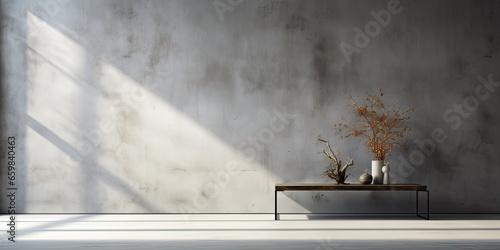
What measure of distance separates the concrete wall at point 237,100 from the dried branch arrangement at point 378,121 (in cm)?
12

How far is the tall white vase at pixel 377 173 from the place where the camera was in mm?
6633

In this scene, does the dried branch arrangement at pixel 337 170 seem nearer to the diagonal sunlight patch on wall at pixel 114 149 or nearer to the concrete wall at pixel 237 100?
the concrete wall at pixel 237 100

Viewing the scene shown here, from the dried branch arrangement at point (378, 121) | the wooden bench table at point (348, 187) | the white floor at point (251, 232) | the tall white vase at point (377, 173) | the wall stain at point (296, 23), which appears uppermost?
the wall stain at point (296, 23)

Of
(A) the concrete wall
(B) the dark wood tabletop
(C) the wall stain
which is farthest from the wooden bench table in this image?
(C) the wall stain

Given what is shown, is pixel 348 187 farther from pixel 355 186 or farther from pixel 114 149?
pixel 114 149

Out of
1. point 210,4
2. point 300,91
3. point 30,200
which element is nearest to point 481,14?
point 300,91

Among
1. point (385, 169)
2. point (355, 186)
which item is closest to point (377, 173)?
point (385, 169)

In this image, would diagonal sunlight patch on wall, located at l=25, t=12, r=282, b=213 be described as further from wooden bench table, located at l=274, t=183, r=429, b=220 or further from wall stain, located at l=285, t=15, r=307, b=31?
wall stain, located at l=285, t=15, r=307, b=31

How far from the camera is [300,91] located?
7094 mm

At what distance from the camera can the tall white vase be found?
6.63 metres

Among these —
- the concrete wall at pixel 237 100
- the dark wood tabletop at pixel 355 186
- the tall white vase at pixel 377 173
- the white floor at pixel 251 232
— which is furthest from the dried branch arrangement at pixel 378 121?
the white floor at pixel 251 232

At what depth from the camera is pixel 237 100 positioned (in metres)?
7.11

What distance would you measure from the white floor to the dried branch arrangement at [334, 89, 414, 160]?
986 millimetres

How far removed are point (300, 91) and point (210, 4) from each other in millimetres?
1528
